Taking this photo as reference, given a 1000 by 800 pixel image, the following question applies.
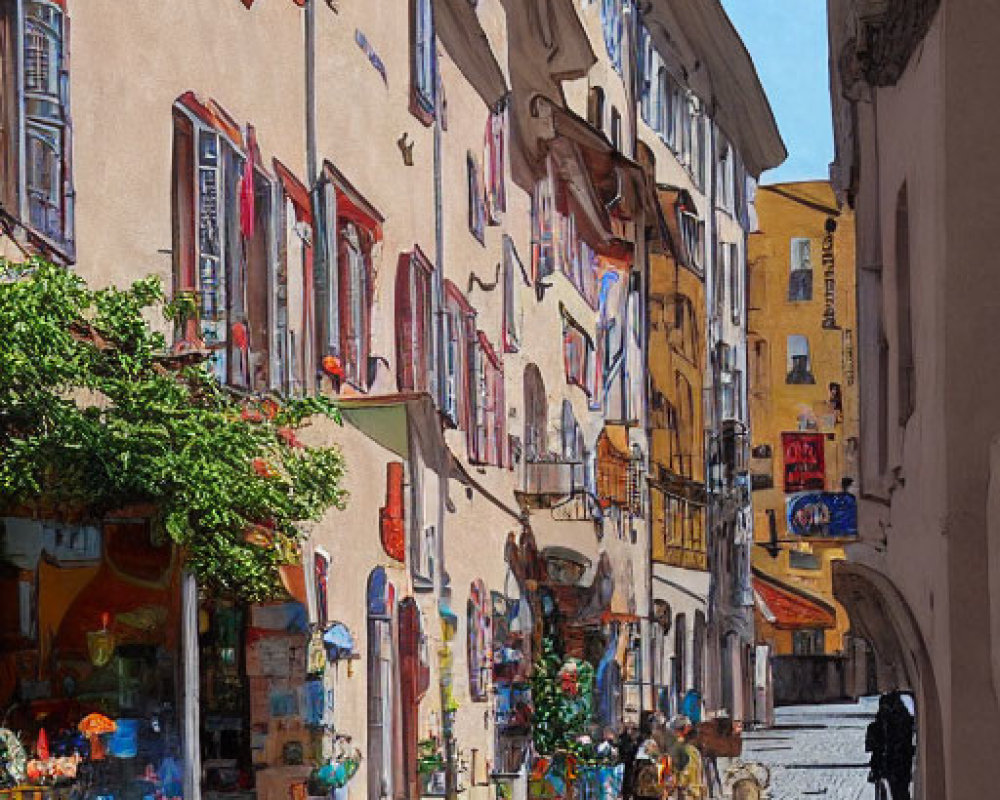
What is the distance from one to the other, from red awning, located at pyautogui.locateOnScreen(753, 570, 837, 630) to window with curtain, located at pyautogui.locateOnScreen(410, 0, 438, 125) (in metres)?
40.6

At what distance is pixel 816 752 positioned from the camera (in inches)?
1479

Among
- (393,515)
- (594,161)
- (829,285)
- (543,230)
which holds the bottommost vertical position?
(393,515)

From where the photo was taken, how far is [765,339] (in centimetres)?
6197

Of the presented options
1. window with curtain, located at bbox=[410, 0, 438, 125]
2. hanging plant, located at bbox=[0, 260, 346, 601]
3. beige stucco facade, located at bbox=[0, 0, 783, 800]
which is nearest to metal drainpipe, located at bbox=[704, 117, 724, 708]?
beige stucco facade, located at bbox=[0, 0, 783, 800]

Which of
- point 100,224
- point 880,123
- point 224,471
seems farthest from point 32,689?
point 880,123

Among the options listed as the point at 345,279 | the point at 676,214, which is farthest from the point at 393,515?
the point at 676,214

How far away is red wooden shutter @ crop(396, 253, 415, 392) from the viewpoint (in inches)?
663

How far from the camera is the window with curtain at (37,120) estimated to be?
31.0 ft

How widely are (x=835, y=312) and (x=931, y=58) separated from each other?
52315 millimetres

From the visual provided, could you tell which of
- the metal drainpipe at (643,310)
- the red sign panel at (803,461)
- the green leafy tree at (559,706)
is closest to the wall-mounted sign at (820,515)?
the red sign panel at (803,461)

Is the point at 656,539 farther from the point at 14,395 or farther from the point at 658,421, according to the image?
the point at 14,395

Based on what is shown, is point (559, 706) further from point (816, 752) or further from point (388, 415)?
point (816, 752)

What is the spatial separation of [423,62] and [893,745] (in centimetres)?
714

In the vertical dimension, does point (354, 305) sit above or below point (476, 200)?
below
